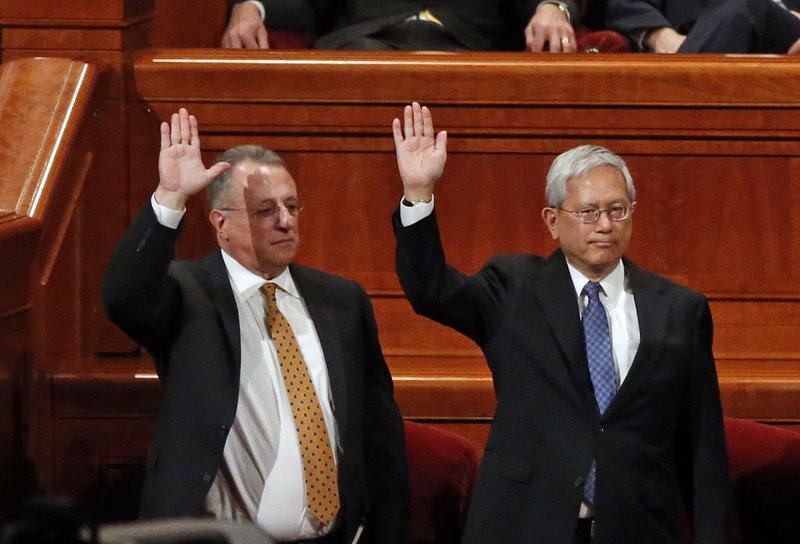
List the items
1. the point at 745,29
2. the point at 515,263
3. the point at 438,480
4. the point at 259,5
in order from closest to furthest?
the point at 515,263 → the point at 438,480 → the point at 745,29 → the point at 259,5

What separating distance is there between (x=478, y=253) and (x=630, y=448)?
77 cm

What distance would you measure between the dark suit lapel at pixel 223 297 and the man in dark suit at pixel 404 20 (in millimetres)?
1083

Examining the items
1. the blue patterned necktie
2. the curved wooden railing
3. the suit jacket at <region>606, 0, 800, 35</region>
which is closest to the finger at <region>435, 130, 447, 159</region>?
the blue patterned necktie

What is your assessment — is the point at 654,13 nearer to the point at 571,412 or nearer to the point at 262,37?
the point at 262,37

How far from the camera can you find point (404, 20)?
350cm

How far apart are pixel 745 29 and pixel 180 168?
1.52 m

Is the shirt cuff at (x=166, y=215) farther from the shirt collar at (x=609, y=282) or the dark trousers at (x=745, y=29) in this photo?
the dark trousers at (x=745, y=29)

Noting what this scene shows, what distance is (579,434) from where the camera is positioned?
2.31m

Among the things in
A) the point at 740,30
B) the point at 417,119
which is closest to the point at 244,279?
the point at 417,119

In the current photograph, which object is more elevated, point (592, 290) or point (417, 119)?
point (417, 119)

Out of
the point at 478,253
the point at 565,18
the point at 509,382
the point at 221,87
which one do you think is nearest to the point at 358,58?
the point at 221,87

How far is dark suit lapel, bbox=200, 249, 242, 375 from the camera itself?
2.33m

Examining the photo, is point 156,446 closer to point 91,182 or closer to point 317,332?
point 317,332

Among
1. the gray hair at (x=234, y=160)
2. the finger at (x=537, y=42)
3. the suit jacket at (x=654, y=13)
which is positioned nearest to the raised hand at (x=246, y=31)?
the finger at (x=537, y=42)
